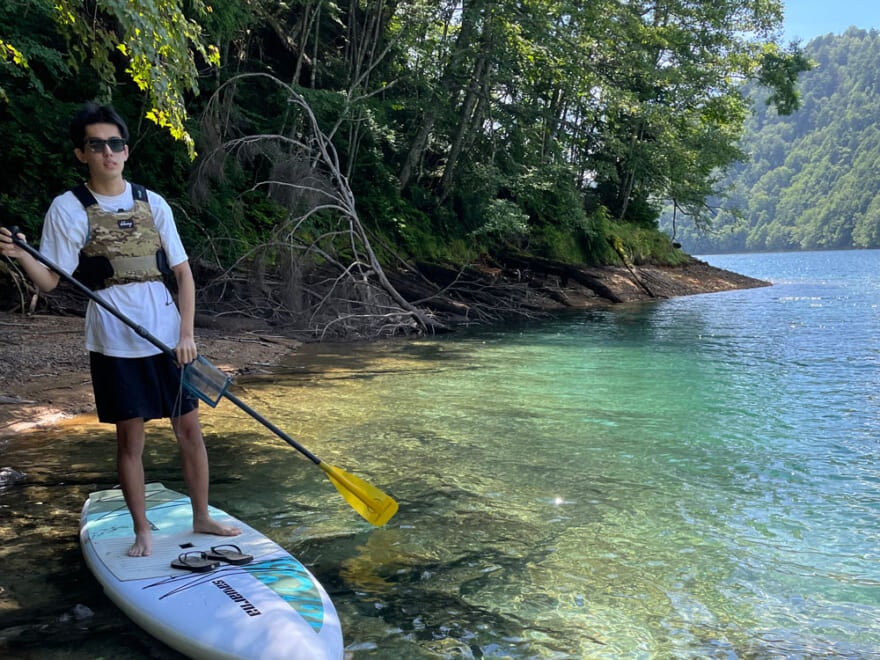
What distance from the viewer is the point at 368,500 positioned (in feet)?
12.4

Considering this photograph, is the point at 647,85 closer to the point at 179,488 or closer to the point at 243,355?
the point at 243,355

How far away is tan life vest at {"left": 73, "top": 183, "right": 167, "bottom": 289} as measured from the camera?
9.96 ft

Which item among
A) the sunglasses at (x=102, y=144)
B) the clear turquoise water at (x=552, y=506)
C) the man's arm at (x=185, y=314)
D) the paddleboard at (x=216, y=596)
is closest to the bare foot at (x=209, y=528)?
the paddleboard at (x=216, y=596)

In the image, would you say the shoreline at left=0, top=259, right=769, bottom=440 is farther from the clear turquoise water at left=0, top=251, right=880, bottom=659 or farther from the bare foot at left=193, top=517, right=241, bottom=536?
the bare foot at left=193, top=517, right=241, bottom=536

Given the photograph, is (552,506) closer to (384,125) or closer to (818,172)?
(384,125)

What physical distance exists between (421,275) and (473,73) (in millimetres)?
4878

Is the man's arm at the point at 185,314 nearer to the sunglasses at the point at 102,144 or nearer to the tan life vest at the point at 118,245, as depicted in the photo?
the tan life vest at the point at 118,245

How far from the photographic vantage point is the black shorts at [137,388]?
10.1ft

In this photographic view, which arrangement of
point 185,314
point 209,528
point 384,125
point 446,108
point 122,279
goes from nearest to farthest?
point 122,279 < point 185,314 < point 209,528 < point 384,125 < point 446,108

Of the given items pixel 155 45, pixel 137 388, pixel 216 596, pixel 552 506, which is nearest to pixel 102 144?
pixel 137 388

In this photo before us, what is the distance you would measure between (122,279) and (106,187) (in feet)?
1.30

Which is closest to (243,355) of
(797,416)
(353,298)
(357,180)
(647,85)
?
(353,298)

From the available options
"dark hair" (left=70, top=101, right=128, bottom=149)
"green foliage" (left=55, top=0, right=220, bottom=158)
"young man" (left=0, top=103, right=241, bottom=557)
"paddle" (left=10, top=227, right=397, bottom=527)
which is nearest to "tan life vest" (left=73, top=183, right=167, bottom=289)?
"young man" (left=0, top=103, right=241, bottom=557)

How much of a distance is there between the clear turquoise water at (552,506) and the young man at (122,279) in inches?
34.9
